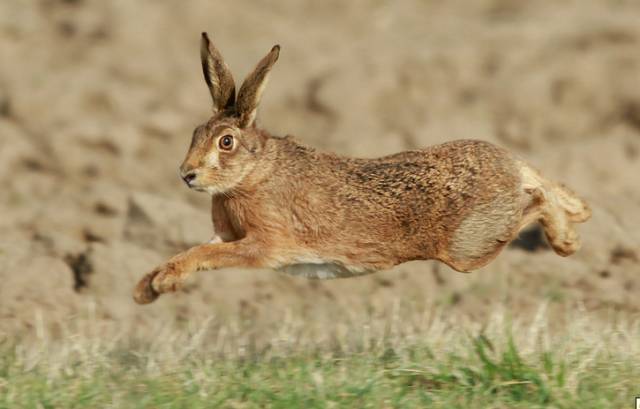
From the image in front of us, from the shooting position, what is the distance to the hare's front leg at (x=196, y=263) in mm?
4434

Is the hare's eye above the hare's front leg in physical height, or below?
above

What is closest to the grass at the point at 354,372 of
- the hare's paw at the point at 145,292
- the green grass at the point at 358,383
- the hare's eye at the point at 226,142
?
the green grass at the point at 358,383

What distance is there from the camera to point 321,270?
466cm

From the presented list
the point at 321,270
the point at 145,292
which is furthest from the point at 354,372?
the point at 145,292

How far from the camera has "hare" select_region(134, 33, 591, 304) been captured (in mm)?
4551

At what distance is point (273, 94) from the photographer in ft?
33.2

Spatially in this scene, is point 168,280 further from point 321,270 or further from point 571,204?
point 571,204

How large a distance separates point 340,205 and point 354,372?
73 centimetres

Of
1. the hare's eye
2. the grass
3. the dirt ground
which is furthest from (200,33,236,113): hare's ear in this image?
the dirt ground

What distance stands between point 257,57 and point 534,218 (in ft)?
20.7

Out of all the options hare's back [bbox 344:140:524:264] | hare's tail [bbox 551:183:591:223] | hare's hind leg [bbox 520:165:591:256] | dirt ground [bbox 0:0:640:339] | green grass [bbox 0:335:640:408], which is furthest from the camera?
dirt ground [bbox 0:0:640:339]

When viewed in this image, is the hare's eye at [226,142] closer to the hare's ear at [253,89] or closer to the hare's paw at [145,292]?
the hare's ear at [253,89]

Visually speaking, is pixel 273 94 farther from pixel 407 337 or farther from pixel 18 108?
pixel 407 337

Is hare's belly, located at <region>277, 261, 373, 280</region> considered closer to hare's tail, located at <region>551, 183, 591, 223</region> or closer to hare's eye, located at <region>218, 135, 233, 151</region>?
hare's eye, located at <region>218, 135, 233, 151</region>
